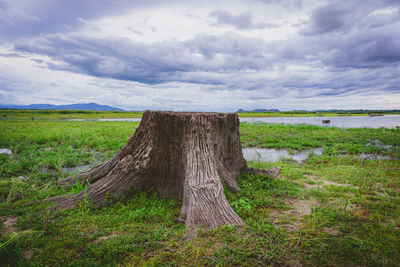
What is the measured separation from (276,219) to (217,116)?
2.93m

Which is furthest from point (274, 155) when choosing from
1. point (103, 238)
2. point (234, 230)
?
point (103, 238)

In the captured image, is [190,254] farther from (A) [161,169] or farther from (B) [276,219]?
(A) [161,169]

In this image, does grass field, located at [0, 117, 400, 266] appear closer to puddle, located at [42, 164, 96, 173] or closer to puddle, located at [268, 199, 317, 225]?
puddle, located at [268, 199, 317, 225]

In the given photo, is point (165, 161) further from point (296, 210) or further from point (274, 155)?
point (274, 155)

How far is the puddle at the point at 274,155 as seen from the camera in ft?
35.1

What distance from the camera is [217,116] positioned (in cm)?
571

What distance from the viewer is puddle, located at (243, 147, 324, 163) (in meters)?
10.7

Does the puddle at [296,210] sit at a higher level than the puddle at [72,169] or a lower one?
higher

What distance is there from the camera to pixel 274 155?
11.7 metres

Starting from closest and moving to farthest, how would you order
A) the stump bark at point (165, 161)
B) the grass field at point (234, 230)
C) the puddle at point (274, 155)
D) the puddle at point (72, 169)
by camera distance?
the grass field at point (234, 230) < the stump bark at point (165, 161) < the puddle at point (72, 169) < the puddle at point (274, 155)

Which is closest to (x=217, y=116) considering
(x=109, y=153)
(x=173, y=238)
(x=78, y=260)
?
Result: (x=173, y=238)

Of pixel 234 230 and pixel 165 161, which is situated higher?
pixel 165 161

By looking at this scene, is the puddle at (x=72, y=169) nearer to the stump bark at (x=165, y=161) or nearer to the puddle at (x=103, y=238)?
the stump bark at (x=165, y=161)

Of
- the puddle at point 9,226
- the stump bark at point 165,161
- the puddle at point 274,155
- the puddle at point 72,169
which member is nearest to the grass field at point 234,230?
the puddle at point 9,226
